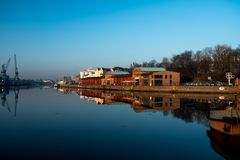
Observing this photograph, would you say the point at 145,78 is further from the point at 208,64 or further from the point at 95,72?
the point at 95,72

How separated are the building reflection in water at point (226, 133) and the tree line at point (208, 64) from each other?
5931 cm

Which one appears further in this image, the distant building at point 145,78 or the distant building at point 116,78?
the distant building at point 116,78

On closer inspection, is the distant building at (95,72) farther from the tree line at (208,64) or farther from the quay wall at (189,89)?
the quay wall at (189,89)

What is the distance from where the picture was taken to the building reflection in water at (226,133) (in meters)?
15.3

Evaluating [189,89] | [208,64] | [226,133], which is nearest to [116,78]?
[208,64]

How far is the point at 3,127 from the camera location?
74.7ft

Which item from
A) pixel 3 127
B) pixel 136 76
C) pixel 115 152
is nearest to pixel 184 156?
pixel 115 152

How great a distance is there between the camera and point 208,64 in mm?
91375

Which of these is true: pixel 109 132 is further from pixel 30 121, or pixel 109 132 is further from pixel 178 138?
pixel 30 121

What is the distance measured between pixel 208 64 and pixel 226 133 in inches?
3045

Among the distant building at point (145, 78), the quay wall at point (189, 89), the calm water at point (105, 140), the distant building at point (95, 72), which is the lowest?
the calm water at point (105, 140)

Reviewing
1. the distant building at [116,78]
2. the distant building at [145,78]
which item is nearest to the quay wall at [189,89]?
the distant building at [145,78]

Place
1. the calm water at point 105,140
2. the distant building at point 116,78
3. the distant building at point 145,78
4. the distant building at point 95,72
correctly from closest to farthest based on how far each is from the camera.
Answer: the calm water at point 105,140 < the distant building at point 145,78 < the distant building at point 116,78 < the distant building at point 95,72

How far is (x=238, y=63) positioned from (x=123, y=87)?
34.4 metres
